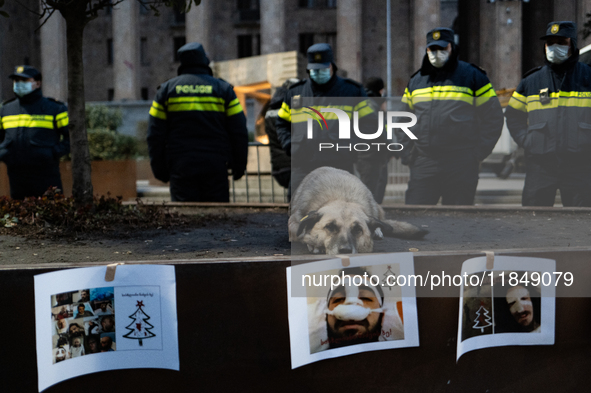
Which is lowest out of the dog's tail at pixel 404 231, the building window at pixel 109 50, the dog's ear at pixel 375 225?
the dog's tail at pixel 404 231

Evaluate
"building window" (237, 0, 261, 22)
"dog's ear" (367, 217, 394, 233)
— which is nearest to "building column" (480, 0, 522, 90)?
"building window" (237, 0, 261, 22)

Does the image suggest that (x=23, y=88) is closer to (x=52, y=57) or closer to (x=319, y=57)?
(x=319, y=57)

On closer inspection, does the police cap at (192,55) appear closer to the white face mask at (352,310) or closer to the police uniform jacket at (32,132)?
the police uniform jacket at (32,132)

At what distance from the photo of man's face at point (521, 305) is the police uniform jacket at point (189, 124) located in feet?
9.54

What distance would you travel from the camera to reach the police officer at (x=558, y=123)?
4.11m

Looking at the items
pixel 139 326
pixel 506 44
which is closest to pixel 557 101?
pixel 139 326

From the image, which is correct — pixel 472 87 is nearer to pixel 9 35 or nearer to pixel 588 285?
pixel 588 285

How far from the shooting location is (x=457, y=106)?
4.12 meters

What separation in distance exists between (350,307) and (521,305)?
0.68 m

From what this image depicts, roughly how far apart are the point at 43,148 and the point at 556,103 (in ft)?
15.4

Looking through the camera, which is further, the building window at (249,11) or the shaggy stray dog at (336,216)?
the building window at (249,11)

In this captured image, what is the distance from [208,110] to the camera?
4488mm

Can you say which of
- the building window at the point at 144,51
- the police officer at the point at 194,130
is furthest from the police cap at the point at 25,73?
the building window at the point at 144,51

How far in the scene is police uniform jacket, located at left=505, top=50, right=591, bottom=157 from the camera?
4.12m
